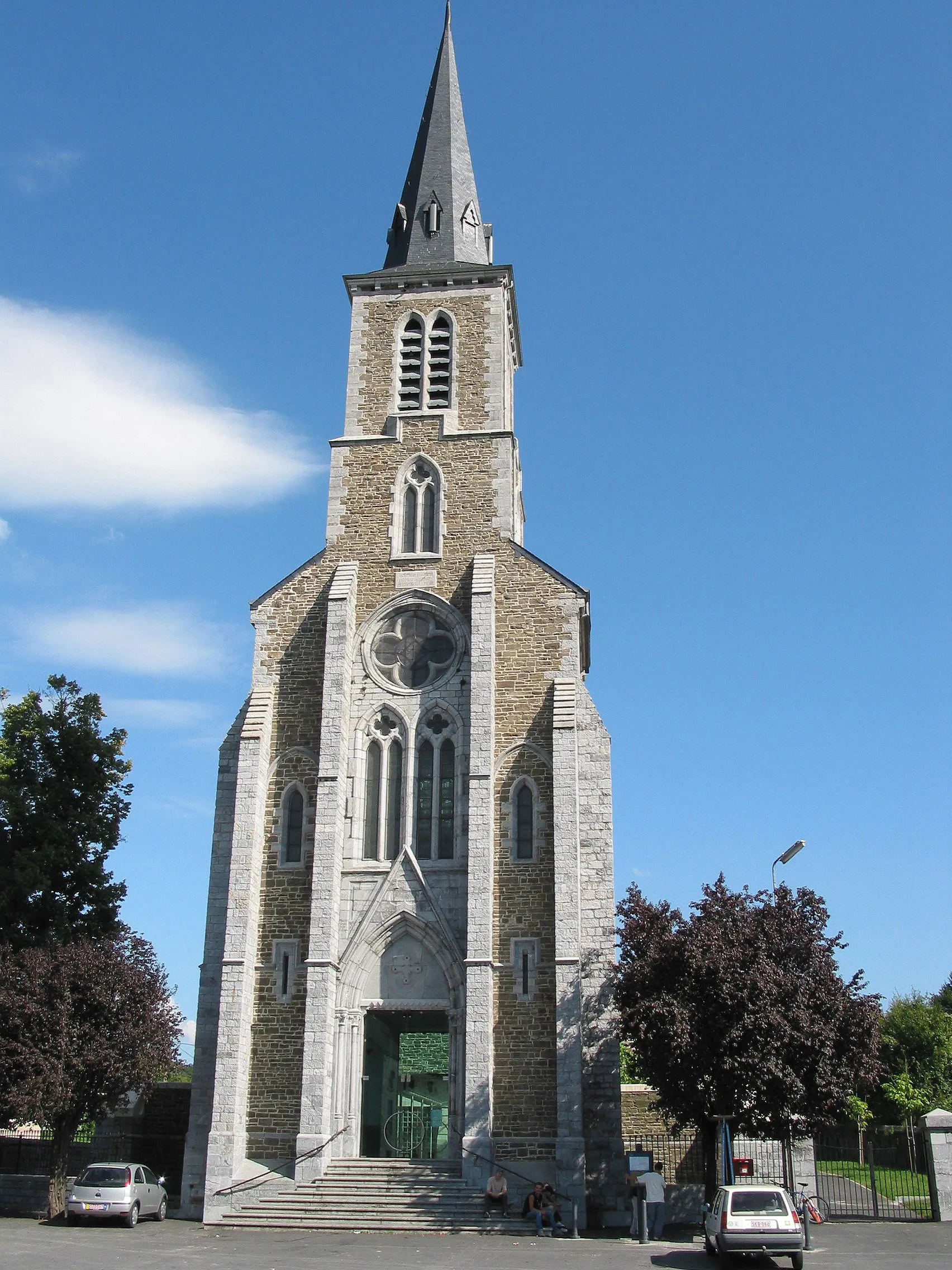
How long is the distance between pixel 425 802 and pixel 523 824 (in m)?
2.24

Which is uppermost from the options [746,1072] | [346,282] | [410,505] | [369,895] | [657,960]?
[346,282]

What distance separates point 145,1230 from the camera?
1944cm

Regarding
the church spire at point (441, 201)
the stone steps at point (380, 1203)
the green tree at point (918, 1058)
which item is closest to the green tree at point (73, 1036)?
the stone steps at point (380, 1203)

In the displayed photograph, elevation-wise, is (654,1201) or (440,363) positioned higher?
(440,363)

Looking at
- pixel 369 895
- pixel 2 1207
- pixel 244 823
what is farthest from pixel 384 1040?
pixel 2 1207

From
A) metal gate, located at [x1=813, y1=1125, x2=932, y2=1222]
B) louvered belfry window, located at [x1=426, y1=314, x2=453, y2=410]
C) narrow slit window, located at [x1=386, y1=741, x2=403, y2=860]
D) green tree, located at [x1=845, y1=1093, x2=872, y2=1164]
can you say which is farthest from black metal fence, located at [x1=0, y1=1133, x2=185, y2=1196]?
green tree, located at [x1=845, y1=1093, x2=872, y2=1164]

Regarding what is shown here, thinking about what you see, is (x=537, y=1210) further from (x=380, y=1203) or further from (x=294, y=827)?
(x=294, y=827)

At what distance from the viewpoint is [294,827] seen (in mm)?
24484

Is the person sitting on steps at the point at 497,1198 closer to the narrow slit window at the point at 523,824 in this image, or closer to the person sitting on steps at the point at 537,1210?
the person sitting on steps at the point at 537,1210

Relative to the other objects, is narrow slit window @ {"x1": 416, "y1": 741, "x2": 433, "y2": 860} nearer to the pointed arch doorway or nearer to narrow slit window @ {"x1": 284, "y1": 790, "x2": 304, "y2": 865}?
the pointed arch doorway

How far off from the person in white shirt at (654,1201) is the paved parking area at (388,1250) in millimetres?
469

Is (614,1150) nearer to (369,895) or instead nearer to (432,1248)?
(432,1248)

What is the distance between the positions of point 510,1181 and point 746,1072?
4977 millimetres

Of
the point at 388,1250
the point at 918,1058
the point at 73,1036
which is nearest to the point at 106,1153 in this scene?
the point at 73,1036
